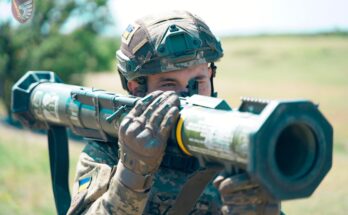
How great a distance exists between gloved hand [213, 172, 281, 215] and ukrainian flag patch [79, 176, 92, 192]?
1.55m

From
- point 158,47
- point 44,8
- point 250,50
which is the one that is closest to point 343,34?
point 250,50

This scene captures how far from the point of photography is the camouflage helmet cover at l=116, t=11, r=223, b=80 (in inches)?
212

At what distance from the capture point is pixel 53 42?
1647 inches

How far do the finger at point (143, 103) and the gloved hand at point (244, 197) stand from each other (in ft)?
2.30

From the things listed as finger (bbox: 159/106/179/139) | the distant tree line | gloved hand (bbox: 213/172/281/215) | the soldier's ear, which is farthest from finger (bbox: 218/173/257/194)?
the distant tree line

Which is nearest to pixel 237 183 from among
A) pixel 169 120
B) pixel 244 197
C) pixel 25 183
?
pixel 244 197

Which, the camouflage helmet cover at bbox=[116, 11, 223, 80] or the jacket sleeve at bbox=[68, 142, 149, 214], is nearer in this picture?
the jacket sleeve at bbox=[68, 142, 149, 214]

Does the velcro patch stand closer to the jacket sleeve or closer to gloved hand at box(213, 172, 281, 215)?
the jacket sleeve

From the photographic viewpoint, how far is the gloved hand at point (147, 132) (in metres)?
4.27

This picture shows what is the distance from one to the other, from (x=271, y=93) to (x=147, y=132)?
47290mm

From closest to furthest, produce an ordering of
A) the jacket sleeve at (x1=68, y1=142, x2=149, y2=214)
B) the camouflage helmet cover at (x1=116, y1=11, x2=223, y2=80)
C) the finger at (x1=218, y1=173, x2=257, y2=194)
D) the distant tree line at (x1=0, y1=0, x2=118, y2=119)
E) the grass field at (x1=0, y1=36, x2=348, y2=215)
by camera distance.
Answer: the finger at (x1=218, y1=173, x2=257, y2=194)
the jacket sleeve at (x1=68, y1=142, x2=149, y2=214)
the camouflage helmet cover at (x1=116, y1=11, x2=223, y2=80)
the grass field at (x1=0, y1=36, x2=348, y2=215)
the distant tree line at (x1=0, y1=0, x2=118, y2=119)

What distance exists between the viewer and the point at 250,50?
73.0 m

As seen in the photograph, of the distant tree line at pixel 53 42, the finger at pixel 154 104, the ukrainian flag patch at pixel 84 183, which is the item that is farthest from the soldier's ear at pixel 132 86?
the distant tree line at pixel 53 42

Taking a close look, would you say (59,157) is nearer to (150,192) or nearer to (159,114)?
(150,192)
